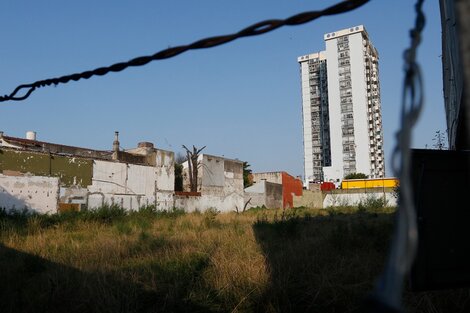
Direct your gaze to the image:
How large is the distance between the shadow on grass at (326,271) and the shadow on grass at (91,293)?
3.66ft

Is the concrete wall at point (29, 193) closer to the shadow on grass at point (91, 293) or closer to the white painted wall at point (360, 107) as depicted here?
the shadow on grass at point (91, 293)

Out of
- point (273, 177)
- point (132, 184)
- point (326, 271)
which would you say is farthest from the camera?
point (273, 177)

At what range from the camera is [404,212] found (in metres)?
1.07

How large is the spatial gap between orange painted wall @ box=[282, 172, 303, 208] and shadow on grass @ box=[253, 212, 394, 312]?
34.8 m

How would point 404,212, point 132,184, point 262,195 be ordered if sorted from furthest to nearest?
1. point 262,195
2. point 132,184
3. point 404,212

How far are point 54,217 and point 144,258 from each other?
10602mm

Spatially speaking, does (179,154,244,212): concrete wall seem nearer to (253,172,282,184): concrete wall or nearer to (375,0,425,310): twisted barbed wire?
(253,172,282,184): concrete wall

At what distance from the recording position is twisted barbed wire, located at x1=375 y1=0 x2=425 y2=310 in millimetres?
1005

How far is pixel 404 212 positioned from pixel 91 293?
541 centimetres

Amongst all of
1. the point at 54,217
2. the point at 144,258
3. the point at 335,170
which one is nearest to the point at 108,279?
the point at 144,258

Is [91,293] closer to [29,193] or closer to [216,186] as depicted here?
[29,193]

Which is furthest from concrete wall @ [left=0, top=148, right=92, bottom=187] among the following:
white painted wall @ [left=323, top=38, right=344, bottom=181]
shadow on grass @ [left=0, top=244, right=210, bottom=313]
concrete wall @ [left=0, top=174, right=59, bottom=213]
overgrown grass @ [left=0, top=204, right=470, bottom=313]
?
white painted wall @ [left=323, top=38, right=344, bottom=181]

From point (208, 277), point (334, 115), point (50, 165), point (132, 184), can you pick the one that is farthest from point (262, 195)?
point (334, 115)

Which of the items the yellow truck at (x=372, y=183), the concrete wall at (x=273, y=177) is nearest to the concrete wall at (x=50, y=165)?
the concrete wall at (x=273, y=177)
